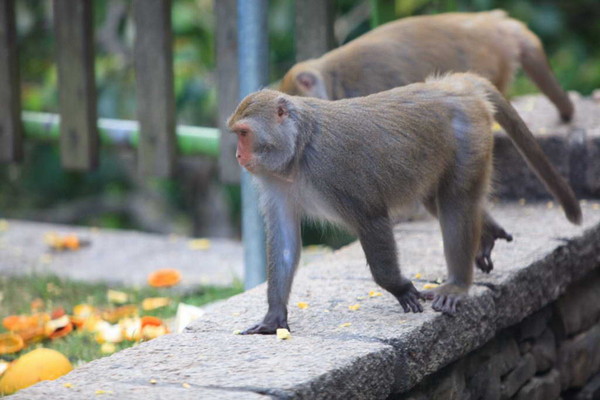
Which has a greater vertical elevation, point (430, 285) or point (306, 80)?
point (306, 80)

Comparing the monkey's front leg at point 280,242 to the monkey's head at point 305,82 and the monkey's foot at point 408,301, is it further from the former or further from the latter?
the monkey's head at point 305,82

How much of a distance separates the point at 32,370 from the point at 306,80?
2.27m

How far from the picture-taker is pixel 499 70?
5633 mm

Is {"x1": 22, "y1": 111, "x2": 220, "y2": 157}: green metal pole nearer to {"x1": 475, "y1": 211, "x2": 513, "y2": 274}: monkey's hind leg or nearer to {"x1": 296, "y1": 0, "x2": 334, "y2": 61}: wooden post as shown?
{"x1": 296, "y1": 0, "x2": 334, "y2": 61}: wooden post

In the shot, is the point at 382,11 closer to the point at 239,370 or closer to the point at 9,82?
the point at 9,82

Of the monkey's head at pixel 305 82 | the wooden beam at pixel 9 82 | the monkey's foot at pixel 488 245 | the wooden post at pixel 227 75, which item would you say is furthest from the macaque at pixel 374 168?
the wooden beam at pixel 9 82

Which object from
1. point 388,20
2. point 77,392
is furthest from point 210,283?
point 77,392

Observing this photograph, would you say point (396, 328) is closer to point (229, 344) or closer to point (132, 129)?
point (229, 344)

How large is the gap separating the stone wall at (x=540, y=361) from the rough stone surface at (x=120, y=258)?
2.17m

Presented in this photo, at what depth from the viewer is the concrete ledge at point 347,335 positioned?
2918 mm

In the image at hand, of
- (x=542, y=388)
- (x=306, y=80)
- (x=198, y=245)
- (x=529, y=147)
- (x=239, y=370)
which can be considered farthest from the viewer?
(x=198, y=245)

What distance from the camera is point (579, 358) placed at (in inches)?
189

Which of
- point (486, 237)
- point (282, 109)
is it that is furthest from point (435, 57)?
point (282, 109)

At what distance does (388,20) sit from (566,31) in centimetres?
322
